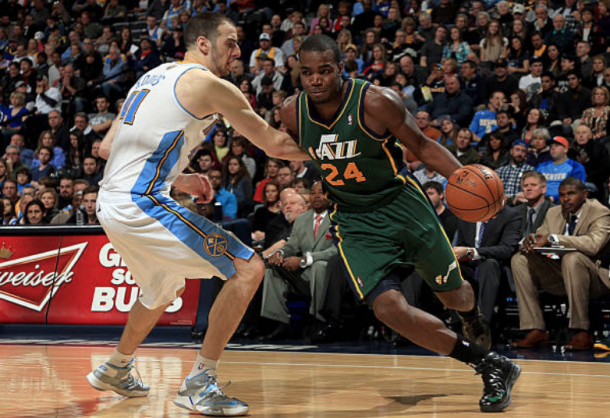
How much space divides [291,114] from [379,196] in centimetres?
62

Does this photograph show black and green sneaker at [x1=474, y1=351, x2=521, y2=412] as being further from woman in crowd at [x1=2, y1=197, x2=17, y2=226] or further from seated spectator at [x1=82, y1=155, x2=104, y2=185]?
seated spectator at [x1=82, y1=155, x2=104, y2=185]

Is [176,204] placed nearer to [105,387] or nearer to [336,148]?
[336,148]

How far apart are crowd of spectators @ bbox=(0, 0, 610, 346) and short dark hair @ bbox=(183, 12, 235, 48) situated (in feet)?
11.8

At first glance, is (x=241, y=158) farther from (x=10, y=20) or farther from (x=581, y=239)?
(x=10, y=20)

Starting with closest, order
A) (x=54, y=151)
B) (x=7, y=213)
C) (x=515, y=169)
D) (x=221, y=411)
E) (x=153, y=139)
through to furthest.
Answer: (x=221, y=411)
(x=153, y=139)
(x=515, y=169)
(x=7, y=213)
(x=54, y=151)

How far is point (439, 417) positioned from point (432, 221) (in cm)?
101

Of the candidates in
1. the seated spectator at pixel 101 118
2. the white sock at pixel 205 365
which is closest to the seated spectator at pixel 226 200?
the seated spectator at pixel 101 118

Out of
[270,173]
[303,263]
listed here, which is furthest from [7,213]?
[303,263]

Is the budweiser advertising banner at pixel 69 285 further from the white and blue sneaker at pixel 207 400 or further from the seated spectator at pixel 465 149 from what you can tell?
the white and blue sneaker at pixel 207 400

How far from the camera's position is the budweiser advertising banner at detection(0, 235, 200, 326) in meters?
8.09

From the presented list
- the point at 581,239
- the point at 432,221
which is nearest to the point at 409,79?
the point at 581,239

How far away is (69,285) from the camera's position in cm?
836

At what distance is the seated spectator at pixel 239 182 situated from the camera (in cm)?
1033

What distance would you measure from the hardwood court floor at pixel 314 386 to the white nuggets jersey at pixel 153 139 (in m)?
1.08
